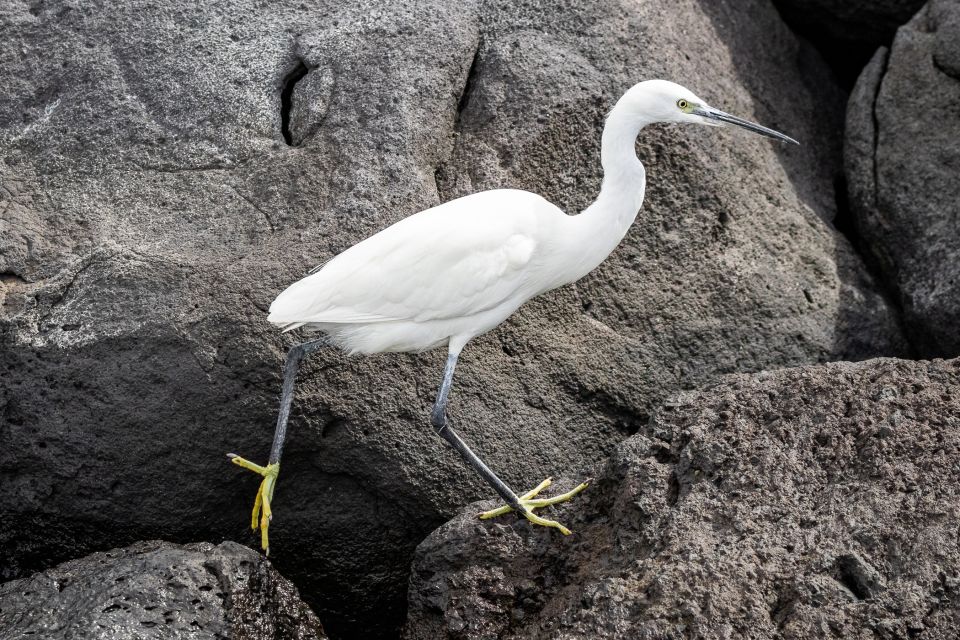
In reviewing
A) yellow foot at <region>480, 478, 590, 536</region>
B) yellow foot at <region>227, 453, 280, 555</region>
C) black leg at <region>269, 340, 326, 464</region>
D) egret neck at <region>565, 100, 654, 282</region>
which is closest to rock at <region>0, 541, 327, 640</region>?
yellow foot at <region>227, 453, 280, 555</region>

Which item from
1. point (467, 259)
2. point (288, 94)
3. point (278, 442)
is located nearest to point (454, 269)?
point (467, 259)

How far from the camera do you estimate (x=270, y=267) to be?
135 inches

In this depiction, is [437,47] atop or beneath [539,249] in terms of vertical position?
atop

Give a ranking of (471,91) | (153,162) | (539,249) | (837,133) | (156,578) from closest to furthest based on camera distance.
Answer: (156,578), (539,249), (153,162), (471,91), (837,133)

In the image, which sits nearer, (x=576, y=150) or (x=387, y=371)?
(x=387, y=371)

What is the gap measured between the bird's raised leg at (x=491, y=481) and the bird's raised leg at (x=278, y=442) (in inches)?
16.1

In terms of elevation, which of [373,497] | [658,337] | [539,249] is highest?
[539,249]

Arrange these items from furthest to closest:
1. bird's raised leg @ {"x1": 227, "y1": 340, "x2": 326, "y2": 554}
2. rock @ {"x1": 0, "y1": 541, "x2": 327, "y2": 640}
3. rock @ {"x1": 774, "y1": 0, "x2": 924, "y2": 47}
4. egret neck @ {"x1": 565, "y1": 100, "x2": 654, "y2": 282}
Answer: rock @ {"x1": 774, "y1": 0, "x2": 924, "y2": 47}, egret neck @ {"x1": 565, "y1": 100, "x2": 654, "y2": 282}, bird's raised leg @ {"x1": 227, "y1": 340, "x2": 326, "y2": 554}, rock @ {"x1": 0, "y1": 541, "x2": 327, "y2": 640}

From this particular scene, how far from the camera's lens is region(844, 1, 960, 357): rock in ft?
13.1

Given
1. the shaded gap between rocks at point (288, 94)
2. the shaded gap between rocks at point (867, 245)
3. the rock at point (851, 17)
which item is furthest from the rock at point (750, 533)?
the rock at point (851, 17)

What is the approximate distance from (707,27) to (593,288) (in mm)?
1393

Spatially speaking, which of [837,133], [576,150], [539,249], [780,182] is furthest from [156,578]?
[837,133]

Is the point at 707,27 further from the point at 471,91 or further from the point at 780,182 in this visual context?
the point at 471,91

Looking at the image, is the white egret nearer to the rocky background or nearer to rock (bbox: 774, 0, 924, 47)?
the rocky background
